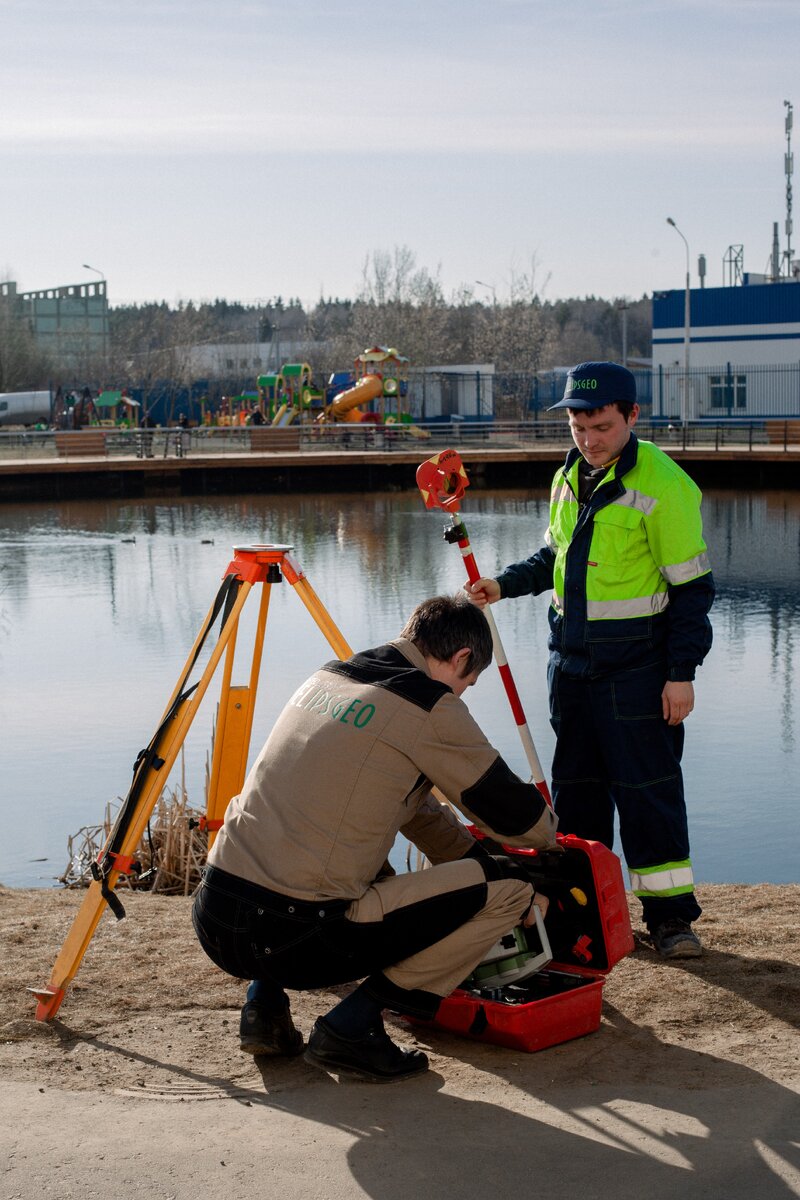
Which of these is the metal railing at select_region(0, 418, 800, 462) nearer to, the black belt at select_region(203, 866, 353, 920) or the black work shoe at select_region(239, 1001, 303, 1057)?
the black work shoe at select_region(239, 1001, 303, 1057)

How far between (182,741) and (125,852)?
368 mm

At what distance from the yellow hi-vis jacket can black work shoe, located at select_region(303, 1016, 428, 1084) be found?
134cm

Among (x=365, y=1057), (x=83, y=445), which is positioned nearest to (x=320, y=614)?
(x=365, y=1057)

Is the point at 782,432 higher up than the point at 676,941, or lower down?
higher up

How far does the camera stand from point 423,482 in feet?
13.8

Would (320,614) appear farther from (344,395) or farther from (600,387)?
(344,395)

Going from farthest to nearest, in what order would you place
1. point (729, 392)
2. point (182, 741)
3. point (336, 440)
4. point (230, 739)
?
1. point (729, 392)
2. point (336, 440)
3. point (230, 739)
4. point (182, 741)

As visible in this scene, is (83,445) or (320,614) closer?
(320,614)

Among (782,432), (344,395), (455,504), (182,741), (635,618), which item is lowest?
(182,741)

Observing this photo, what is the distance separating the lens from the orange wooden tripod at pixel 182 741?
366cm

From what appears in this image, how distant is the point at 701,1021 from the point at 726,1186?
950 mm

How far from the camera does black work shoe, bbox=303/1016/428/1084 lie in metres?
3.17

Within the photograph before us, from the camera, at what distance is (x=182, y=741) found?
3.98m

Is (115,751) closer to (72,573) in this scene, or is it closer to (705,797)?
(705,797)
